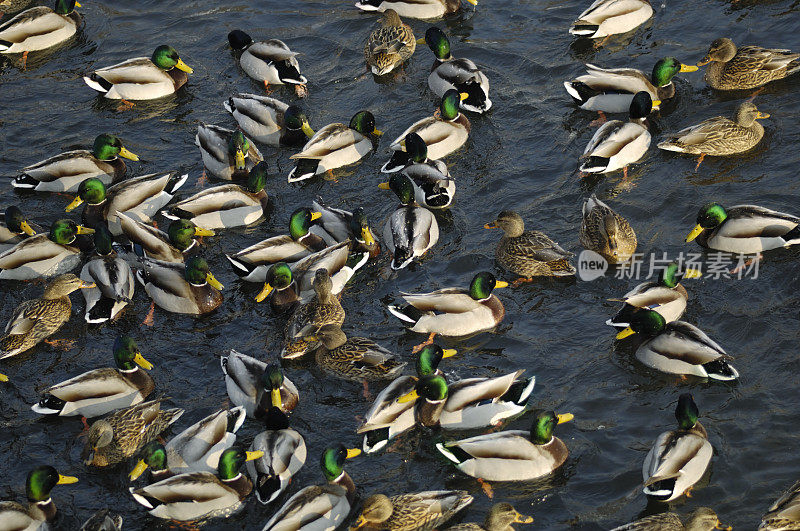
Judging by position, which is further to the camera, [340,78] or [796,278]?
[340,78]

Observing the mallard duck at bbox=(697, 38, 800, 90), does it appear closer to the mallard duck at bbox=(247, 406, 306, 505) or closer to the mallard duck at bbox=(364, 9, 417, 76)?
the mallard duck at bbox=(364, 9, 417, 76)

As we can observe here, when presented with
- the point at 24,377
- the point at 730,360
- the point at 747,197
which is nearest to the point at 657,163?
the point at 747,197

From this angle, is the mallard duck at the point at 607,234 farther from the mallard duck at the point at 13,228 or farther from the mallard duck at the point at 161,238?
the mallard duck at the point at 13,228

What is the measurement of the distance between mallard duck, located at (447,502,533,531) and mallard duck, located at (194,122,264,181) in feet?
22.4

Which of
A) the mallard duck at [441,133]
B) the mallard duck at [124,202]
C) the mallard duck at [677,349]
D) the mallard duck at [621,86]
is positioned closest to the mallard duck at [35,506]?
the mallard duck at [124,202]

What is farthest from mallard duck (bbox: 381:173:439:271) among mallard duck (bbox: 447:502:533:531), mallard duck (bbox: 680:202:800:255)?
mallard duck (bbox: 447:502:533:531)

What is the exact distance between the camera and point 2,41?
17.0 m

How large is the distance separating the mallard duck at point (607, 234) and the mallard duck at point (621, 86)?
289 cm

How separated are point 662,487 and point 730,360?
2108 millimetres

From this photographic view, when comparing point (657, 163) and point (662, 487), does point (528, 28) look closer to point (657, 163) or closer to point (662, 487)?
point (657, 163)

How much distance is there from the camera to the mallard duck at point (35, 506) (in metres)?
9.23

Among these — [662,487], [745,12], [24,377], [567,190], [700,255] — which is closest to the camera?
[662,487]

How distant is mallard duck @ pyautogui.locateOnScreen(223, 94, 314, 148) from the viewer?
1459 cm

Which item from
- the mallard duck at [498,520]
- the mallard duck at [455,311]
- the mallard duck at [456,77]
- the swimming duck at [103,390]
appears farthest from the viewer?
the mallard duck at [456,77]
